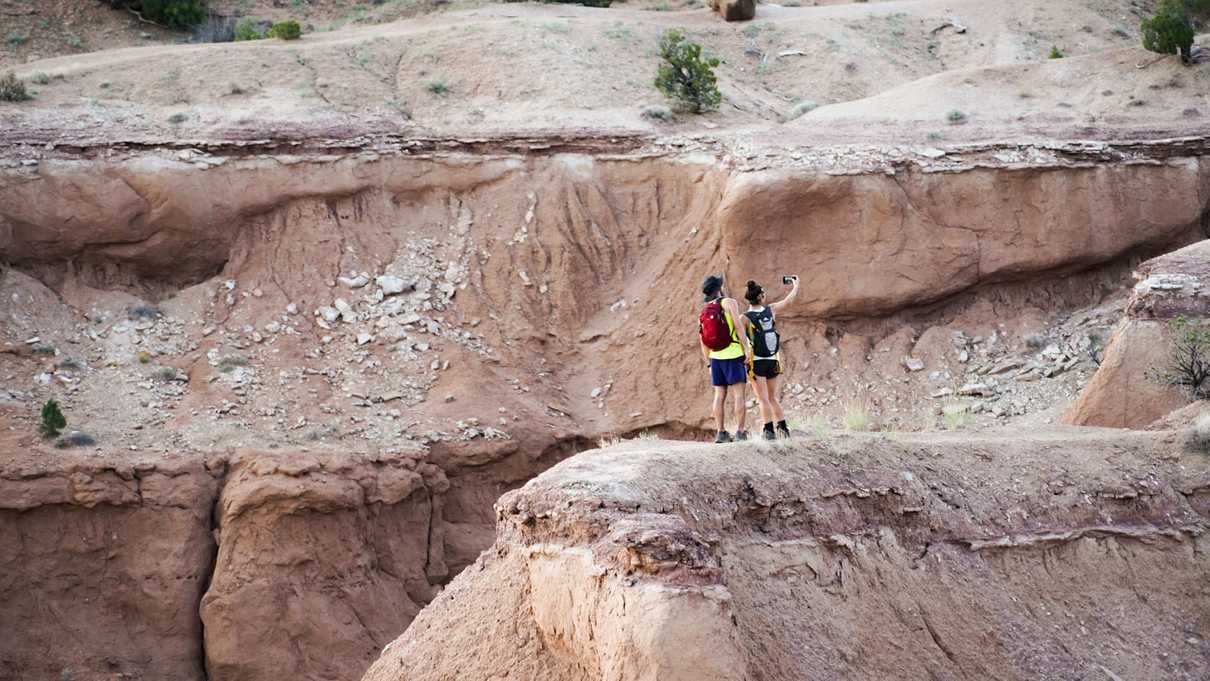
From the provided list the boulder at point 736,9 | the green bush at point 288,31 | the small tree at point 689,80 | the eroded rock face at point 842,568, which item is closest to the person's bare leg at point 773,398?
the eroded rock face at point 842,568

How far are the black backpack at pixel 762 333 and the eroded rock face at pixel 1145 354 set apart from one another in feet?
20.1

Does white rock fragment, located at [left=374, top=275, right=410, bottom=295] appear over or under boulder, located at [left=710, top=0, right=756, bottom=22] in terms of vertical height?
under

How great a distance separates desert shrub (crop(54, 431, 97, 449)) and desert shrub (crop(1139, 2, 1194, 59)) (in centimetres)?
1861

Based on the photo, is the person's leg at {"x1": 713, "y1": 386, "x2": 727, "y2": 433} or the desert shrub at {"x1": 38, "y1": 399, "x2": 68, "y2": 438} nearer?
the person's leg at {"x1": 713, "y1": 386, "x2": 727, "y2": 433}

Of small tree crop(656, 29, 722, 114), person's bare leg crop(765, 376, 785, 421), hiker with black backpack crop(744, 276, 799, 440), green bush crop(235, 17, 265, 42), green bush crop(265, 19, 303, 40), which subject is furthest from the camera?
green bush crop(235, 17, 265, 42)

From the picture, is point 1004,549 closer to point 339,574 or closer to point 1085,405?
point 1085,405

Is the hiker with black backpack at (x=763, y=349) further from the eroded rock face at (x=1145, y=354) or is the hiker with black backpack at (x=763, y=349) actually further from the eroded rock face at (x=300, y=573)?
the eroded rock face at (x=300, y=573)

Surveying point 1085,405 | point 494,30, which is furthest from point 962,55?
point 1085,405

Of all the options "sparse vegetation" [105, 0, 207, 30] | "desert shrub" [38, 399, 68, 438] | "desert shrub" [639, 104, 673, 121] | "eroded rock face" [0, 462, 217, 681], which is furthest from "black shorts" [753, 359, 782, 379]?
"sparse vegetation" [105, 0, 207, 30]

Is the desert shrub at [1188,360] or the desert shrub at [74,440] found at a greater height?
the desert shrub at [1188,360]

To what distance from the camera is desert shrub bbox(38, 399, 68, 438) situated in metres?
22.7

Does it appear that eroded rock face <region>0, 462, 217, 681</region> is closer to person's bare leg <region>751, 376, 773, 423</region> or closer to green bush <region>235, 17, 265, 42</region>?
person's bare leg <region>751, 376, 773, 423</region>

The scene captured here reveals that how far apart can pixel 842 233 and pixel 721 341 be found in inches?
402

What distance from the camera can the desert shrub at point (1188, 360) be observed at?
63.5 ft
